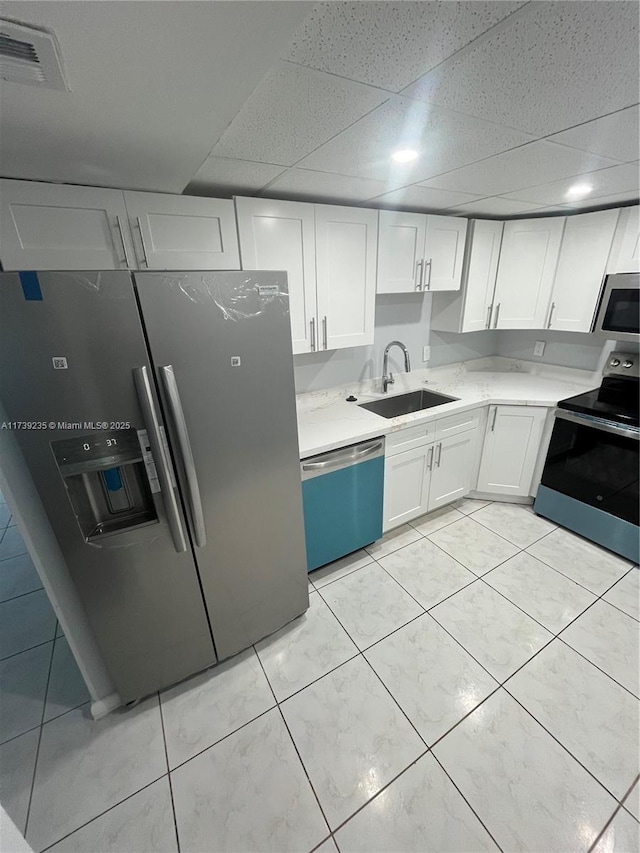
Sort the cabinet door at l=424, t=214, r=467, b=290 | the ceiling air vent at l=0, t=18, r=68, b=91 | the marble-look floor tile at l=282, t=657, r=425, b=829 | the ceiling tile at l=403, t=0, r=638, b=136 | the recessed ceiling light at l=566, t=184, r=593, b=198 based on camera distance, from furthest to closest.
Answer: the cabinet door at l=424, t=214, r=467, b=290, the recessed ceiling light at l=566, t=184, r=593, b=198, the marble-look floor tile at l=282, t=657, r=425, b=829, the ceiling tile at l=403, t=0, r=638, b=136, the ceiling air vent at l=0, t=18, r=68, b=91

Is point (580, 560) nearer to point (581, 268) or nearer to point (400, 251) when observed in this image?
point (581, 268)

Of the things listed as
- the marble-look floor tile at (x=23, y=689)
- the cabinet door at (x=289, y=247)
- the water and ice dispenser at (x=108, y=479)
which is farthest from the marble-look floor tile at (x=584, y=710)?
the marble-look floor tile at (x=23, y=689)

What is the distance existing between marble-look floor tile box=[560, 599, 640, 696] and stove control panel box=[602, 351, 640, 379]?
1586mm

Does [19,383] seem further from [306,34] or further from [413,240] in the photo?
[413,240]

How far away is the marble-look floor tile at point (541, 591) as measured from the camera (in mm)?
1853

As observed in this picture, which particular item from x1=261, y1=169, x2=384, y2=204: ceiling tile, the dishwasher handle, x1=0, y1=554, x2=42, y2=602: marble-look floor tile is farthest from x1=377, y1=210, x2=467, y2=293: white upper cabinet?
x1=0, y1=554, x2=42, y2=602: marble-look floor tile

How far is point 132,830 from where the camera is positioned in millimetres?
1156

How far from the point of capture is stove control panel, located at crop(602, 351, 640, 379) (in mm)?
2387

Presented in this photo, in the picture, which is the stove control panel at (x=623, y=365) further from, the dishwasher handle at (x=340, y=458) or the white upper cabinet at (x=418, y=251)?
the dishwasher handle at (x=340, y=458)

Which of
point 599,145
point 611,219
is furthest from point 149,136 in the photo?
point 611,219

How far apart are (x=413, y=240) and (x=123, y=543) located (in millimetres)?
2306

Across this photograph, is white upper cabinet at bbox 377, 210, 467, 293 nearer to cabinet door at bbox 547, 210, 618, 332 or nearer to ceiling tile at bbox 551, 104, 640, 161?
cabinet door at bbox 547, 210, 618, 332

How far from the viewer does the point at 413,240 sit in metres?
2.19

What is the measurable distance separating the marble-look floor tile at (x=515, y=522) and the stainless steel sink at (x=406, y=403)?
0.94 meters
